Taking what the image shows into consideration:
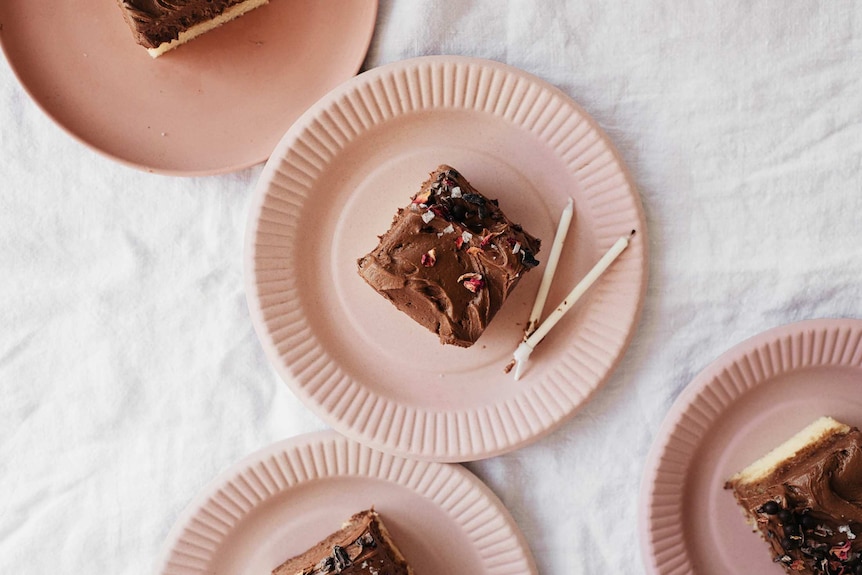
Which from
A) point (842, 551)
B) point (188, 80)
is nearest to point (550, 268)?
point (842, 551)

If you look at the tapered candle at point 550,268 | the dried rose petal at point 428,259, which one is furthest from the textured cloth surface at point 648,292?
the dried rose petal at point 428,259

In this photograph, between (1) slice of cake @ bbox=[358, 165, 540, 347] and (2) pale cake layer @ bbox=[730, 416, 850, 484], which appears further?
(2) pale cake layer @ bbox=[730, 416, 850, 484]

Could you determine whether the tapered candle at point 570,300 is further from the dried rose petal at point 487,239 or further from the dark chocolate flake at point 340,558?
the dark chocolate flake at point 340,558

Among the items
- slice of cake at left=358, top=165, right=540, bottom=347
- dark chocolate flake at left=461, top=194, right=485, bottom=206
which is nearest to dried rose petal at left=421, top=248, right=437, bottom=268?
slice of cake at left=358, top=165, right=540, bottom=347

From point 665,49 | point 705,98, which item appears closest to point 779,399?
point 705,98

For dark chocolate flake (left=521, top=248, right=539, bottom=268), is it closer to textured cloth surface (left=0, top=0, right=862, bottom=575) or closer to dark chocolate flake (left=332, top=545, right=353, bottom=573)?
textured cloth surface (left=0, top=0, right=862, bottom=575)

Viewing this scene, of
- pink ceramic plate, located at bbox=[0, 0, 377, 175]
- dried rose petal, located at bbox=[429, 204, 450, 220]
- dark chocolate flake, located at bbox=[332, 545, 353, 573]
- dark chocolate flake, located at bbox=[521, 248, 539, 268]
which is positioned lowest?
dark chocolate flake, located at bbox=[332, 545, 353, 573]

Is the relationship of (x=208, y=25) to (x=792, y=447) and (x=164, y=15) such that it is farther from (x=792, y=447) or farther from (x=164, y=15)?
(x=792, y=447)
